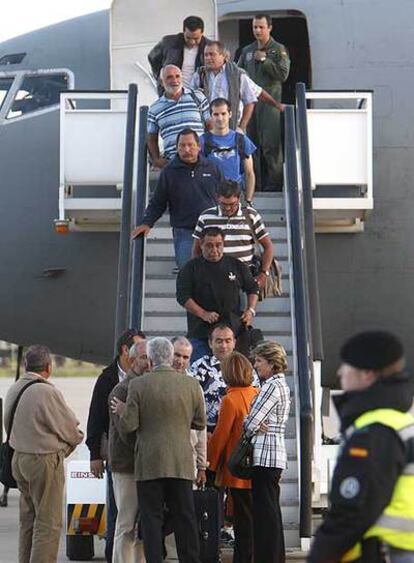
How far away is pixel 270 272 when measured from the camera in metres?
11.9

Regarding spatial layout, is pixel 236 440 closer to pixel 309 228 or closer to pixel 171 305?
pixel 171 305

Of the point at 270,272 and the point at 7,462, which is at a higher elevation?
the point at 270,272

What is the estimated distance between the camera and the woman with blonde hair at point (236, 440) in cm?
1014

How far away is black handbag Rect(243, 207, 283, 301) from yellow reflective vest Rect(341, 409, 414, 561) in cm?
594

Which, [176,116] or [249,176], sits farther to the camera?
[176,116]

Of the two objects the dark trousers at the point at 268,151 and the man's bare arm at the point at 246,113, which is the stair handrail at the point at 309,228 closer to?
the man's bare arm at the point at 246,113

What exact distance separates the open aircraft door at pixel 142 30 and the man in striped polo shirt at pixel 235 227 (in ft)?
9.76

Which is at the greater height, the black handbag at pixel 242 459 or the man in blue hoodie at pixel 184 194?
the man in blue hoodie at pixel 184 194

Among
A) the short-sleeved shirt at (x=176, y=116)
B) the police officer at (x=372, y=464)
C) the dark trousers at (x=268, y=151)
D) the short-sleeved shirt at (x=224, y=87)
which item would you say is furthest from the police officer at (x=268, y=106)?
the police officer at (x=372, y=464)

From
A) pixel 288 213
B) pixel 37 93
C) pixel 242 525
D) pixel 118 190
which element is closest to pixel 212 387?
pixel 242 525

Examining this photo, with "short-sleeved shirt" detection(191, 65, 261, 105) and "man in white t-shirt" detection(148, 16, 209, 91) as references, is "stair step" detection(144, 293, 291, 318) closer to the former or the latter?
"short-sleeved shirt" detection(191, 65, 261, 105)

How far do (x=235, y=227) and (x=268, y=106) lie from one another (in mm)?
2291

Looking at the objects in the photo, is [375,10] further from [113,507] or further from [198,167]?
[113,507]

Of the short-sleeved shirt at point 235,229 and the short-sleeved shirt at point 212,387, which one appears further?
the short-sleeved shirt at point 235,229
